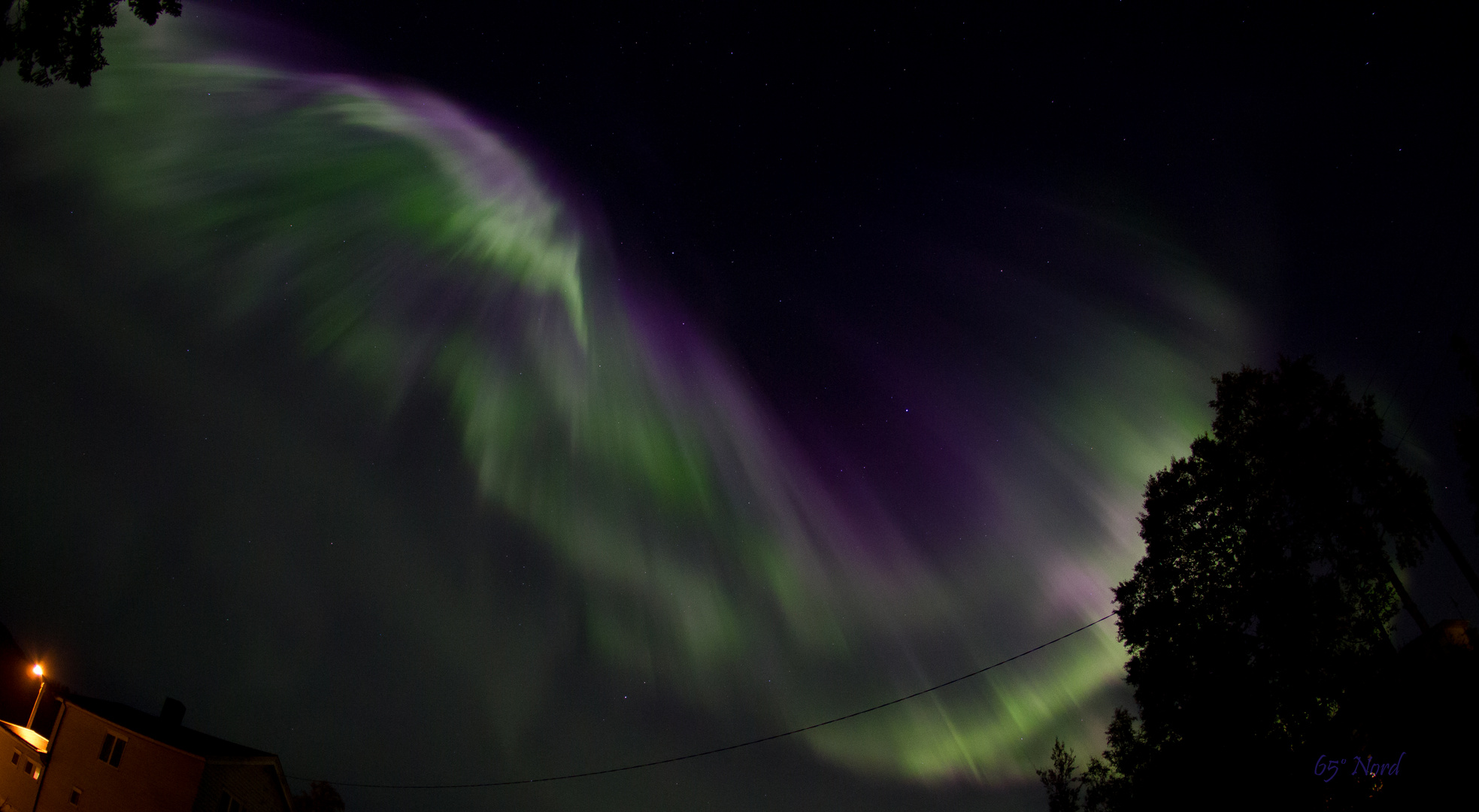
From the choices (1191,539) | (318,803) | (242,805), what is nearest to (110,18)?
(1191,539)

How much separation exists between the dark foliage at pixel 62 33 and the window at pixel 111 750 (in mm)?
28536

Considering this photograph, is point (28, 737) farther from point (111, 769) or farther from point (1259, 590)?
point (1259, 590)

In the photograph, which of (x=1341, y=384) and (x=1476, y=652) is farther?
(x=1341, y=384)

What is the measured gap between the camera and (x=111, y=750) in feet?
83.8

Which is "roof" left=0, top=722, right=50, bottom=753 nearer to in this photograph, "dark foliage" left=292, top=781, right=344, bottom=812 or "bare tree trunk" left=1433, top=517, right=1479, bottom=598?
"dark foliage" left=292, top=781, right=344, bottom=812

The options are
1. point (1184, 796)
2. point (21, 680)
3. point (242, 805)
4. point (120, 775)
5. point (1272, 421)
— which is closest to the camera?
point (1184, 796)

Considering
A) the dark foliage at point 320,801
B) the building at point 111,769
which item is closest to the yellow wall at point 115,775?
the building at point 111,769

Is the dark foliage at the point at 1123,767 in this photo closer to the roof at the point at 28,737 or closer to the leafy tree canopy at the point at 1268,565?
the leafy tree canopy at the point at 1268,565

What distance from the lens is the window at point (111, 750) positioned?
25.4 metres

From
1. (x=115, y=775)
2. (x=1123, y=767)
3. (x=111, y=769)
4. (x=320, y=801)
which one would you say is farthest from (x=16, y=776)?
(x=1123, y=767)

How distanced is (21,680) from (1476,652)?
76745 mm

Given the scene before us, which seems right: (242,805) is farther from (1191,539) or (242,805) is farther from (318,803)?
(1191,539)

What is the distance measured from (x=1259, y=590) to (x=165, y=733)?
1623 inches

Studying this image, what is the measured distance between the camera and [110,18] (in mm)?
9484
